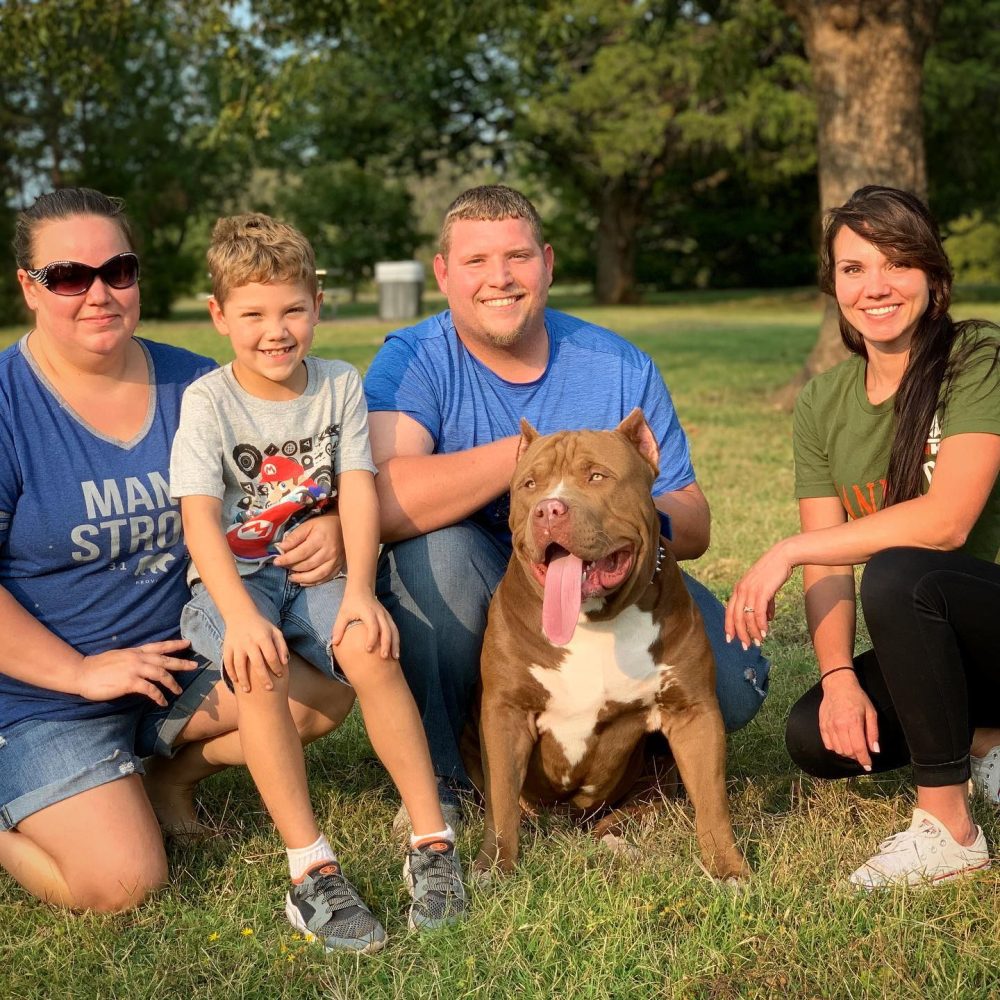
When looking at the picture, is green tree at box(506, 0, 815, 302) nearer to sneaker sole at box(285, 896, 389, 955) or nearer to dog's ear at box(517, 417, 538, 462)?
dog's ear at box(517, 417, 538, 462)

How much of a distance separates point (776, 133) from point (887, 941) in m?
28.1

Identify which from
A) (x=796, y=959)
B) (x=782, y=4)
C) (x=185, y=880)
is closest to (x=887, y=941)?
(x=796, y=959)

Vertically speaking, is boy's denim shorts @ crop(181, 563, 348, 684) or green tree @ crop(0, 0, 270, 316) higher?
green tree @ crop(0, 0, 270, 316)

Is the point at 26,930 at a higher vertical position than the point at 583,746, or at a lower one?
lower

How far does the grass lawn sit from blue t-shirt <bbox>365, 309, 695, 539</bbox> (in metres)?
1.07

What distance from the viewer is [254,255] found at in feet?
11.4

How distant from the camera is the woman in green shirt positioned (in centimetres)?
333

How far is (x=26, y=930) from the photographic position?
330cm

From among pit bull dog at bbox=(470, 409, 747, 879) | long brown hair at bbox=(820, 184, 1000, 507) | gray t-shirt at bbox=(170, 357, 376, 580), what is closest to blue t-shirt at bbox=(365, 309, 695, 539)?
gray t-shirt at bbox=(170, 357, 376, 580)

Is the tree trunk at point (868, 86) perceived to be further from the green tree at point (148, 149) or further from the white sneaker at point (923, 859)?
the green tree at point (148, 149)

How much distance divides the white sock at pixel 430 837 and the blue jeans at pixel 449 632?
0.58 metres

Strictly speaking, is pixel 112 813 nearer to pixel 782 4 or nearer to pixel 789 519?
pixel 789 519

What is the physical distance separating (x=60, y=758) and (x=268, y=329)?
1296 mm

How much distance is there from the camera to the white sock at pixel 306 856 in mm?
3273
